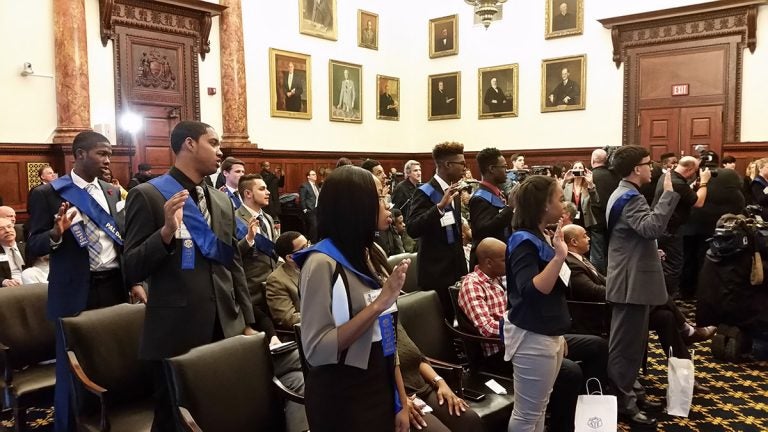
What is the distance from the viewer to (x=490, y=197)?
4535mm

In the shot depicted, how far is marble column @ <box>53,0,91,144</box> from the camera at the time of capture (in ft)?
31.6

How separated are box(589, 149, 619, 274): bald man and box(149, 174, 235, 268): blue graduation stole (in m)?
5.28

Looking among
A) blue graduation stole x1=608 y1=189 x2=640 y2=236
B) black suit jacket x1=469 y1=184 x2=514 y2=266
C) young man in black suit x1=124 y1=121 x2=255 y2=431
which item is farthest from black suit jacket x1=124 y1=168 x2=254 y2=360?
blue graduation stole x1=608 y1=189 x2=640 y2=236

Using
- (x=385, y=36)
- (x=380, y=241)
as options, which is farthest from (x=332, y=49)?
(x=380, y=241)

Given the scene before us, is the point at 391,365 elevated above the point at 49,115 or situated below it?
below

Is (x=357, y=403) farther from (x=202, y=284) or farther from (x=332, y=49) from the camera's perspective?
(x=332, y=49)

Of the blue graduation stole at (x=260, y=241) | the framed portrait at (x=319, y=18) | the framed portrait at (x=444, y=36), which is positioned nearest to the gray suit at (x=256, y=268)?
the blue graduation stole at (x=260, y=241)

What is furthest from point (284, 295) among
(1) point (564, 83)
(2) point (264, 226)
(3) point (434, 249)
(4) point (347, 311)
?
(1) point (564, 83)

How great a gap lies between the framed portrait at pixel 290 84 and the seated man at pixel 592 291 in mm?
9462

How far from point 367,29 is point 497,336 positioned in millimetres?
12186

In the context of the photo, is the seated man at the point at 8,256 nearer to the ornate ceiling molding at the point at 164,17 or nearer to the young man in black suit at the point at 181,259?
the young man in black suit at the point at 181,259

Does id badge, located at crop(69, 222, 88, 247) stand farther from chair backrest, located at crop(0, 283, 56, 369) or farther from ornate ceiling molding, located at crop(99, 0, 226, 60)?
ornate ceiling molding, located at crop(99, 0, 226, 60)

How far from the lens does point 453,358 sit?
12.4 feet

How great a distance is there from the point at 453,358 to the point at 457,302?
0.34 m
